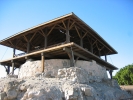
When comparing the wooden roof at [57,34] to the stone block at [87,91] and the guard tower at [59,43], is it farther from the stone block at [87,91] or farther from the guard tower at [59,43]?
the stone block at [87,91]

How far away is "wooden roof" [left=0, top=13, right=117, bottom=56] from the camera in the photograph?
14.0m

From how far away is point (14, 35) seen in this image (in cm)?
1686

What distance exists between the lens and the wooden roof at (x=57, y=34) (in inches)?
550

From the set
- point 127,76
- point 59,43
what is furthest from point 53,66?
point 127,76

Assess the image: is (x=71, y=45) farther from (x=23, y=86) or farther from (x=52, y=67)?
(x=23, y=86)

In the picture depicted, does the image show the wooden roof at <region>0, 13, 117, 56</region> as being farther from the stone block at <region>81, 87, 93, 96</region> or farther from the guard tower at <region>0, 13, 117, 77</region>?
the stone block at <region>81, 87, 93, 96</region>

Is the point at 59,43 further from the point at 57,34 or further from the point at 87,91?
the point at 87,91

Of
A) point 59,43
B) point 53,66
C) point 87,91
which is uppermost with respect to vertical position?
point 59,43

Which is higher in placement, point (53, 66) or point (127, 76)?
point (53, 66)

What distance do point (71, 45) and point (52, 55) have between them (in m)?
3.96

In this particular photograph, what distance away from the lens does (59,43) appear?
13.9 metres

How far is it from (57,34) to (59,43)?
5148mm

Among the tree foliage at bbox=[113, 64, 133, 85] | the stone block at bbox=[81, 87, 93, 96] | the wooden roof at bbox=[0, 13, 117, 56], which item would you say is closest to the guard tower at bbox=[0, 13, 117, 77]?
the wooden roof at bbox=[0, 13, 117, 56]

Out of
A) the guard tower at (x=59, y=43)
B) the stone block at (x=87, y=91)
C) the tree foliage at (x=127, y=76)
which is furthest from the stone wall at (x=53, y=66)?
the tree foliage at (x=127, y=76)
